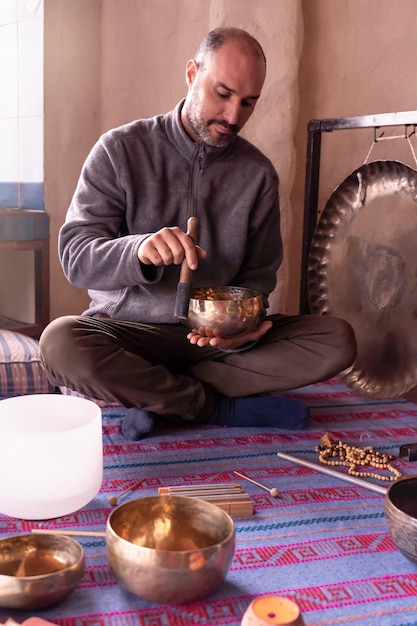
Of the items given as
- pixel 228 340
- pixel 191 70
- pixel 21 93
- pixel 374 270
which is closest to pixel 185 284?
pixel 228 340

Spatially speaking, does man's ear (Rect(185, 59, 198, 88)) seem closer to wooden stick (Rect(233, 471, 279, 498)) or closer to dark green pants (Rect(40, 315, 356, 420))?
dark green pants (Rect(40, 315, 356, 420))

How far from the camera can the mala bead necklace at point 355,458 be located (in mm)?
→ 1844

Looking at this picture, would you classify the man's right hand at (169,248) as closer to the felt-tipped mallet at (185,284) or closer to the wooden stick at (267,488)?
the felt-tipped mallet at (185,284)

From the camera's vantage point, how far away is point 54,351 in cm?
194

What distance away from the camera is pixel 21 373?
237 cm

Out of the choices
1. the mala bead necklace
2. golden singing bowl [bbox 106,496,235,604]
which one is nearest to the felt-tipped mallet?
the mala bead necklace

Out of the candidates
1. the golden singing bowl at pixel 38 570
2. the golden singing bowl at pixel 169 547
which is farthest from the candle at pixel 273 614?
the golden singing bowl at pixel 38 570

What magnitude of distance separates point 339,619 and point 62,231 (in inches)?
53.1

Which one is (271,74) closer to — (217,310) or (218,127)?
(218,127)

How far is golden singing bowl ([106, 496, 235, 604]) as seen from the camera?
1.13 metres

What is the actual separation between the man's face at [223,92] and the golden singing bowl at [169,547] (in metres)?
1.18

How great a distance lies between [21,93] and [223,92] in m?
1.43

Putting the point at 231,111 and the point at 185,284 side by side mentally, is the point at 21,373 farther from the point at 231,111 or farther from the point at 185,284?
the point at 231,111

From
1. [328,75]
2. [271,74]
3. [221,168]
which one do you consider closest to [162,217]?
[221,168]
